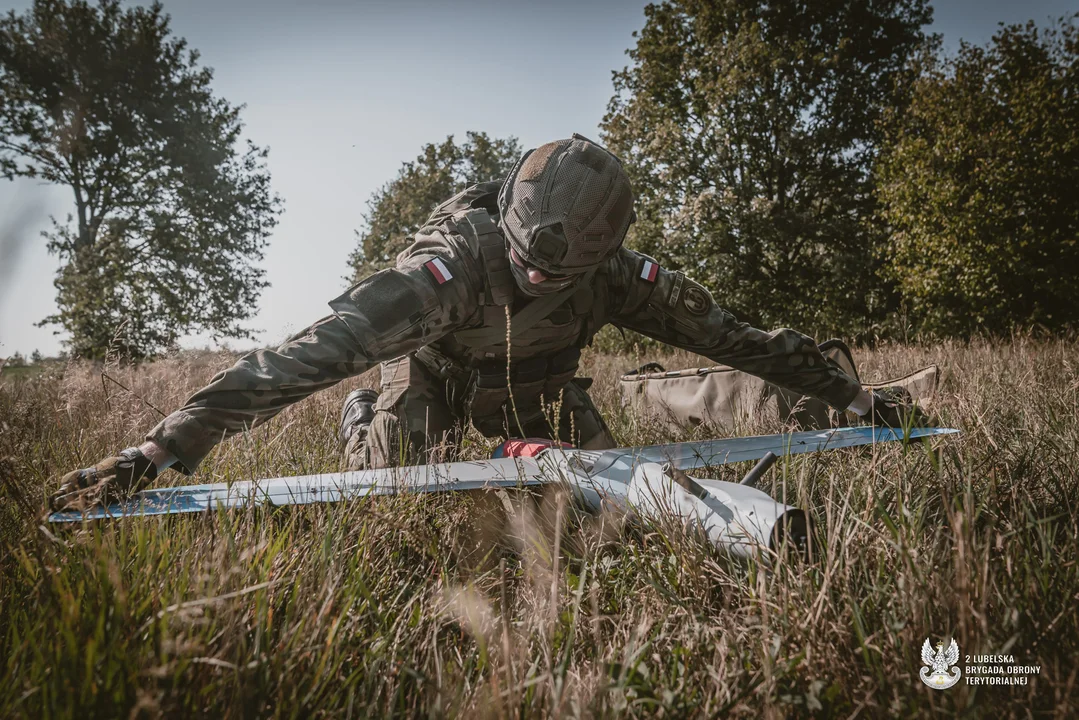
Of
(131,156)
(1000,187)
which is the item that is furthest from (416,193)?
(1000,187)

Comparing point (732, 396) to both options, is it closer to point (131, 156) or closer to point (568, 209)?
point (568, 209)

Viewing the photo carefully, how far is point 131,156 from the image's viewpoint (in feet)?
61.1

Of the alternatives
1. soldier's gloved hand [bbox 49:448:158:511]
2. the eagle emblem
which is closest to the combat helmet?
soldier's gloved hand [bbox 49:448:158:511]

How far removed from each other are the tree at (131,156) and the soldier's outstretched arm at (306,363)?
57.5 ft

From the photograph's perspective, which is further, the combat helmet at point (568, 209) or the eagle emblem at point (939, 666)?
the combat helmet at point (568, 209)

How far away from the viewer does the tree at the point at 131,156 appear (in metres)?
17.5

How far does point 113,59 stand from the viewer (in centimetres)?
1848

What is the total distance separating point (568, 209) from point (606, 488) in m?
1.16

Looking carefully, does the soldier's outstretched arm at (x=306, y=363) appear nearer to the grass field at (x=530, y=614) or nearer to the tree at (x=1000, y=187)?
the grass field at (x=530, y=614)

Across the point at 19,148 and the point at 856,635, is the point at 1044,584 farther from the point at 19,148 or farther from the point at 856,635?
the point at 19,148

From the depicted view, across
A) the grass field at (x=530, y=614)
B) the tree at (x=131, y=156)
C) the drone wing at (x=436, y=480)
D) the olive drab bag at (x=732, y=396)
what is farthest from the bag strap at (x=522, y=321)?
the tree at (x=131, y=156)

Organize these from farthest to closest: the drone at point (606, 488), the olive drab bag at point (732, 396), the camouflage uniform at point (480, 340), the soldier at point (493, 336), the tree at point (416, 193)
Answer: the tree at point (416, 193) → the olive drab bag at point (732, 396) → the camouflage uniform at point (480, 340) → the soldier at point (493, 336) → the drone at point (606, 488)

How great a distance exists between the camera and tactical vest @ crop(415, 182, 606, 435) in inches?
98.3

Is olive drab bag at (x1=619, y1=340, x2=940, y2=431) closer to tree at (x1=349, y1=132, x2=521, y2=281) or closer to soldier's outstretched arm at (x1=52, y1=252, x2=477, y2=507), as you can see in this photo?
soldier's outstretched arm at (x1=52, y1=252, x2=477, y2=507)
